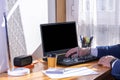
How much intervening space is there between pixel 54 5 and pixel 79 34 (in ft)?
1.42

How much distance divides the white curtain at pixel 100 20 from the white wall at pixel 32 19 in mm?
461

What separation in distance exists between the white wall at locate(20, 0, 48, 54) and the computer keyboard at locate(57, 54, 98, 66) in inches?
12.4

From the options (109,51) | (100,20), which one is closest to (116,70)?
(109,51)

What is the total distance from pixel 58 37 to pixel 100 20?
0.57 metres

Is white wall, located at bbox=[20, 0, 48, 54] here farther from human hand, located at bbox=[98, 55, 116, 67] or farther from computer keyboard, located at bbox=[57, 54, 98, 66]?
human hand, located at bbox=[98, 55, 116, 67]

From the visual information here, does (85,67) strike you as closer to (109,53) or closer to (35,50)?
(109,53)

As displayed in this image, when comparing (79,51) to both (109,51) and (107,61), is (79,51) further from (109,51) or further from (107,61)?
(107,61)

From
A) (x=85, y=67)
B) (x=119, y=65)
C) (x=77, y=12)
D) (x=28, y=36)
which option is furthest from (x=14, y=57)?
(x=77, y=12)

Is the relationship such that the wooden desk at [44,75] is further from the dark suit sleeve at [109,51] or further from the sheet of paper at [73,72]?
the dark suit sleeve at [109,51]

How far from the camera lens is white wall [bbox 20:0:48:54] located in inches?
Result: 92.3

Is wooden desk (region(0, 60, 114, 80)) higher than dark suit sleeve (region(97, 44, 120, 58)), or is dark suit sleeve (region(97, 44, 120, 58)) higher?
dark suit sleeve (region(97, 44, 120, 58))

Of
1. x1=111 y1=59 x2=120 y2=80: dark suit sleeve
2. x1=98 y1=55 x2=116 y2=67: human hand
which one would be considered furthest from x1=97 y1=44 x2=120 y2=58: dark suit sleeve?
x1=111 y1=59 x2=120 y2=80: dark suit sleeve

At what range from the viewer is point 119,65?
186cm

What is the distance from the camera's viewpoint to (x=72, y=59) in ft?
7.55
